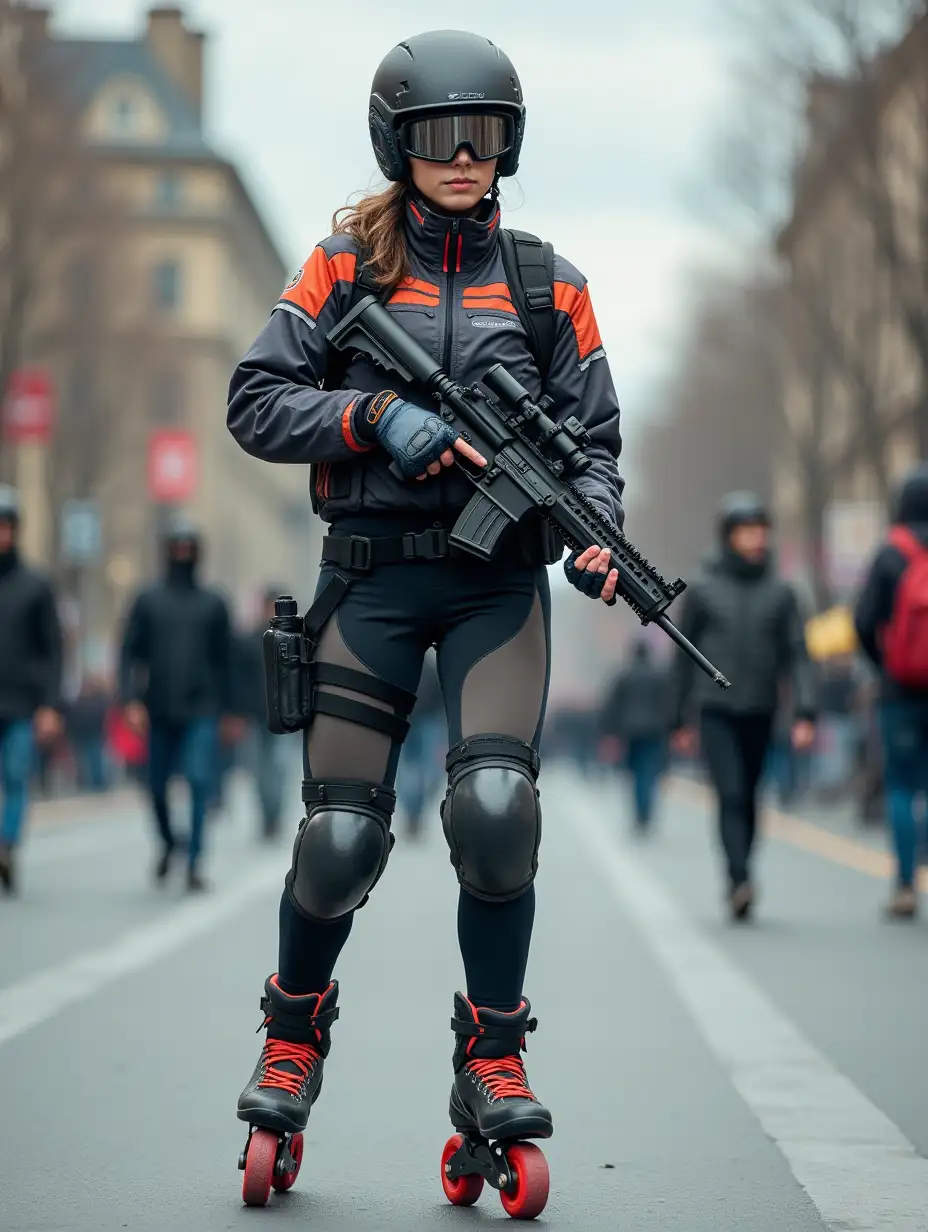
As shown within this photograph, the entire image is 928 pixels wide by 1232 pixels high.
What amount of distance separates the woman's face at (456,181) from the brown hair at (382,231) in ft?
0.32

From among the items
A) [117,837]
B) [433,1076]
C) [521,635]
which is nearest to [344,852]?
[521,635]

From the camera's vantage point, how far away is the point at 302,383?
16.2ft

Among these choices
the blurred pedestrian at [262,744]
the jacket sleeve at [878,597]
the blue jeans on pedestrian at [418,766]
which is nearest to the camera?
the jacket sleeve at [878,597]

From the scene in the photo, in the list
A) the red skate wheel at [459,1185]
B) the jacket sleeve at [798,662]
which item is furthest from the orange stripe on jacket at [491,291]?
the jacket sleeve at [798,662]

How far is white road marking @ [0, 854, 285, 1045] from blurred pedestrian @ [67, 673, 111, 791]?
2059cm

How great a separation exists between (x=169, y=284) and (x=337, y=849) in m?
86.4

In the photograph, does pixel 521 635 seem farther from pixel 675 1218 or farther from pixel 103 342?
pixel 103 342

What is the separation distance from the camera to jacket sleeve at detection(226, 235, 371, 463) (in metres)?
4.77

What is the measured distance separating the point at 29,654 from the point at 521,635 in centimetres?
817

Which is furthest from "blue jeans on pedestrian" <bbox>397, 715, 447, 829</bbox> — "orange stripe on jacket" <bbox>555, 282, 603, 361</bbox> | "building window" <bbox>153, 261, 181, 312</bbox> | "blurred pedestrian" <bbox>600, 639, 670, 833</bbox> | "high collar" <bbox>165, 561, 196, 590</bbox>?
"building window" <bbox>153, 261, 181, 312</bbox>

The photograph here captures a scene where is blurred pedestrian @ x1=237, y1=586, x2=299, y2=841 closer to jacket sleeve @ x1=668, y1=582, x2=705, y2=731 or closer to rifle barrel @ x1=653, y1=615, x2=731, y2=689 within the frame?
jacket sleeve @ x1=668, y1=582, x2=705, y2=731

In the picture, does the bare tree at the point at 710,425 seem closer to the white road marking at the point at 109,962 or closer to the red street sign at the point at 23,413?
the red street sign at the point at 23,413

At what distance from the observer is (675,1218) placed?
4785mm

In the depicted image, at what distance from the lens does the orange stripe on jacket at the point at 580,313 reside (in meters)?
5.02
